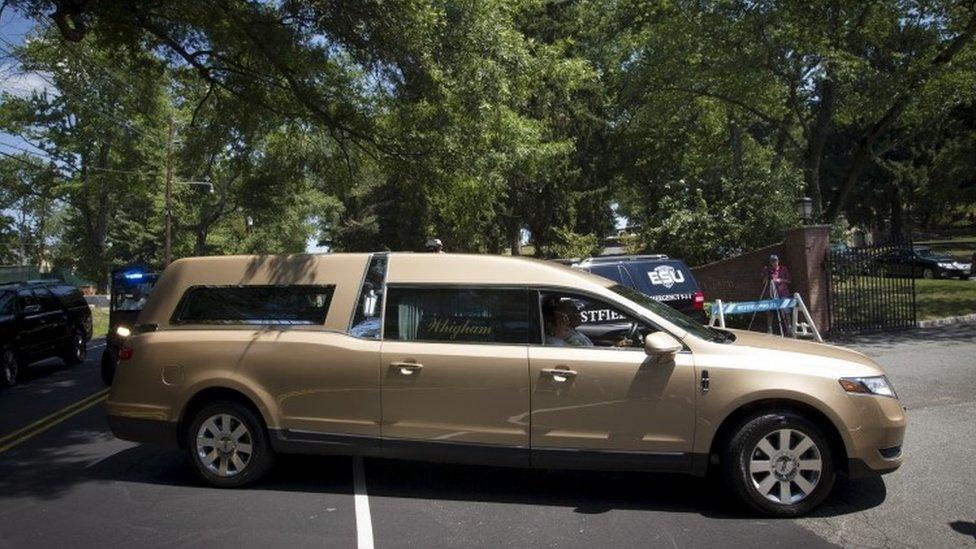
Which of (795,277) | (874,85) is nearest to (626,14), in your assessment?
(874,85)

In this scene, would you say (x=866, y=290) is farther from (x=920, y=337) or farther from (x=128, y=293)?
(x=128, y=293)

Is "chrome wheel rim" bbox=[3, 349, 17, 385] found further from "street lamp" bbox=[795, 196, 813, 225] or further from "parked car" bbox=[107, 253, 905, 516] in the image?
"street lamp" bbox=[795, 196, 813, 225]

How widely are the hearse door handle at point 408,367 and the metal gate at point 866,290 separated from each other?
12242 millimetres

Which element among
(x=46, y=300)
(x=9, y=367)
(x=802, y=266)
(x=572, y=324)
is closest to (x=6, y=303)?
(x=9, y=367)

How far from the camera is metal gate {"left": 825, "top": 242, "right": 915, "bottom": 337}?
50.3ft

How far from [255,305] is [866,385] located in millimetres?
4544

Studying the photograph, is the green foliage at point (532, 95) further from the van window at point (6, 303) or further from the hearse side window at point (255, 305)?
the hearse side window at point (255, 305)

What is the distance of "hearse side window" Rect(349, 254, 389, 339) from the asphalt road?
1247 millimetres

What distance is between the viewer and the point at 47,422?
29.9 feet

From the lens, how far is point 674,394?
17.0 ft

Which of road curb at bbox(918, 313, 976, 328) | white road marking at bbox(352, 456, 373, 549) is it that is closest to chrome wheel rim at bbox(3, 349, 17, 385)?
white road marking at bbox(352, 456, 373, 549)

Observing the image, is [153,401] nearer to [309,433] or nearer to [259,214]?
[309,433]

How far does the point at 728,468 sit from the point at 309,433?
3044 mm

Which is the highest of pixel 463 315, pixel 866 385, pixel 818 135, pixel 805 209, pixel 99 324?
pixel 818 135
